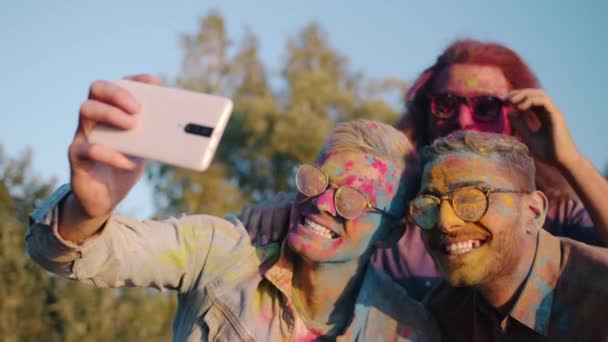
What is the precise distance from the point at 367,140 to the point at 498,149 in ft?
2.07

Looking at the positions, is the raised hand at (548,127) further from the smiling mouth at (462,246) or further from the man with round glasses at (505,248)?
the smiling mouth at (462,246)

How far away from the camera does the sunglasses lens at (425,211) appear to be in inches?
137

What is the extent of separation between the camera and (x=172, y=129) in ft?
8.23

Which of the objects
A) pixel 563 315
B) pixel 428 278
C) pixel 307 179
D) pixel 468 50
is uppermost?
pixel 468 50

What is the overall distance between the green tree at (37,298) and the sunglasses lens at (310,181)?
461 cm

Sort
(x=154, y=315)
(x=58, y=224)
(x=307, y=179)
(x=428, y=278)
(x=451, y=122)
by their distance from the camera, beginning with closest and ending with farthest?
1. (x=58, y=224)
2. (x=307, y=179)
3. (x=428, y=278)
4. (x=451, y=122)
5. (x=154, y=315)

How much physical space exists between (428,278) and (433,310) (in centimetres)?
51

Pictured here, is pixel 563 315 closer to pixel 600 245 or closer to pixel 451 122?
pixel 600 245

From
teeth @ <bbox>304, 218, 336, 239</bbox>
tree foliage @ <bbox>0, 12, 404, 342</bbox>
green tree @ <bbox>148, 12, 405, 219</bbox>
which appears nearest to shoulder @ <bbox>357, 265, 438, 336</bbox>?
teeth @ <bbox>304, 218, 336, 239</bbox>

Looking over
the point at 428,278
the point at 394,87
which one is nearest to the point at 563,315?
the point at 428,278

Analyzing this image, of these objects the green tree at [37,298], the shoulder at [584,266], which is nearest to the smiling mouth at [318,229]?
the shoulder at [584,266]

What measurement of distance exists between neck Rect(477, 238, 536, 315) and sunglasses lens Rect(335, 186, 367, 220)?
0.65 meters

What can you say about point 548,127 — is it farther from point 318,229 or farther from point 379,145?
point 318,229

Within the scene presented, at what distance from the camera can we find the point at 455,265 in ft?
11.1
